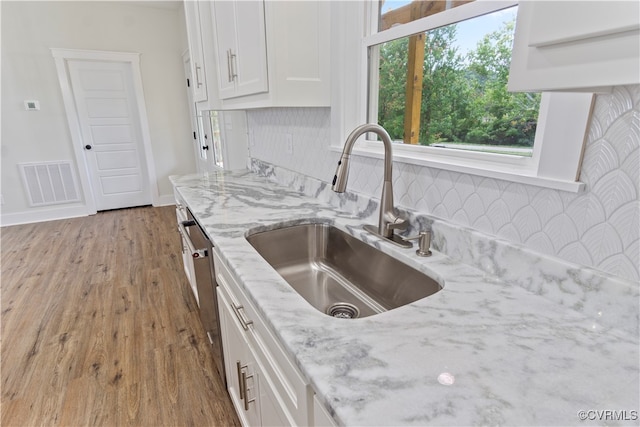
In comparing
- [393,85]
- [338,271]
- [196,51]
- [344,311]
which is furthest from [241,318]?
[196,51]

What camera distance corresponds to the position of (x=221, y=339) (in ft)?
4.76

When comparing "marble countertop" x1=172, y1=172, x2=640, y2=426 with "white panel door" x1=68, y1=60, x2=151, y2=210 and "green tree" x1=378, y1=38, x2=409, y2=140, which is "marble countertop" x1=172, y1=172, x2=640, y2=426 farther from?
"white panel door" x1=68, y1=60, x2=151, y2=210

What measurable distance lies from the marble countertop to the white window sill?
0.27m

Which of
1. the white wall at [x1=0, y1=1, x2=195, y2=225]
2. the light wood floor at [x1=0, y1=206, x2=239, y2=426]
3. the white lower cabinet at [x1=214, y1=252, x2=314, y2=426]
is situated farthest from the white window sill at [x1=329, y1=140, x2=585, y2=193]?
the white wall at [x1=0, y1=1, x2=195, y2=225]

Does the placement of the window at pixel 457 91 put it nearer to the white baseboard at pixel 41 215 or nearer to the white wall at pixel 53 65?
the white wall at pixel 53 65

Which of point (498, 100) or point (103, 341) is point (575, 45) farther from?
point (103, 341)

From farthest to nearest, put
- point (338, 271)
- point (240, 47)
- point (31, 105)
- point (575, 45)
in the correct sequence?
1. point (31, 105)
2. point (240, 47)
3. point (338, 271)
4. point (575, 45)

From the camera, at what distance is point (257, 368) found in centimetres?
96

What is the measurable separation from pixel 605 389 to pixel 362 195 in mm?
984

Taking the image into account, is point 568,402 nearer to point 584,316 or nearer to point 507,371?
point 507,371

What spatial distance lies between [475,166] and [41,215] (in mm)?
5244

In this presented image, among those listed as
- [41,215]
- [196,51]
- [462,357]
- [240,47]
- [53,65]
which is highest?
[53,65]

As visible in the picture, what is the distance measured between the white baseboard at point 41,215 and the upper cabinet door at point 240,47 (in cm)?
365

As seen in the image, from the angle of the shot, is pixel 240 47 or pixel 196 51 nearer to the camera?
pixel 240 47
